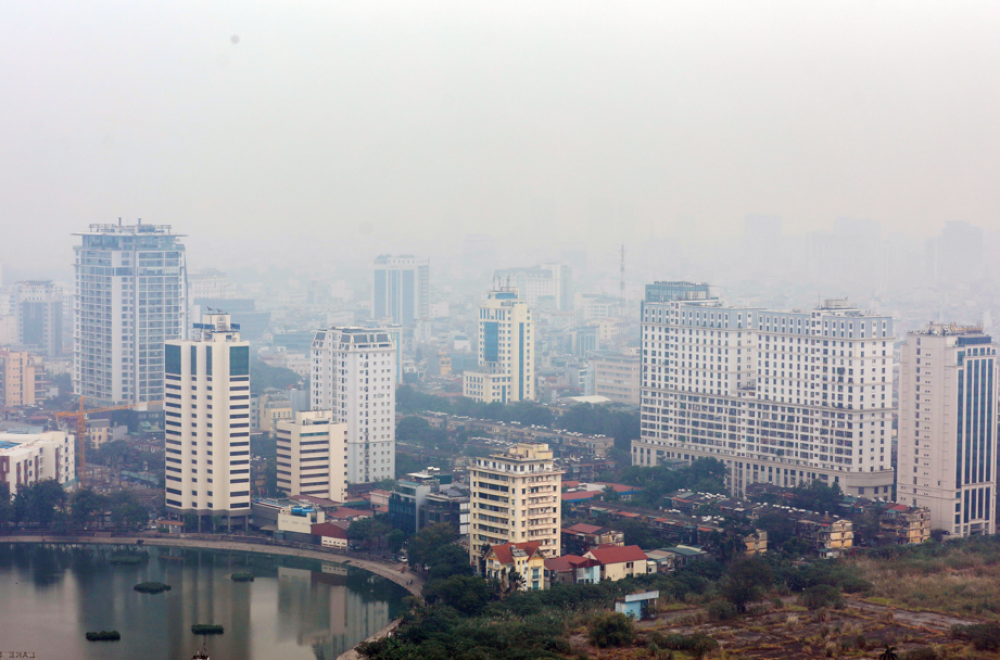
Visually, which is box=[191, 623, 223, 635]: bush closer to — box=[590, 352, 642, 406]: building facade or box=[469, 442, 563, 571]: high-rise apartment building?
box=[469, 442, 563, 571]: high-rise apartment building

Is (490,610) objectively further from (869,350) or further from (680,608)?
(869,350)

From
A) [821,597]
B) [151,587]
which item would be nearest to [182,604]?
[151,587]

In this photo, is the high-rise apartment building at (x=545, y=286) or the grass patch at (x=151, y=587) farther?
the high-rise apartment building at (x=545, y=286)

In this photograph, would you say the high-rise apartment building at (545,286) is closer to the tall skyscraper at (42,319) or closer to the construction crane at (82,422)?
the tall skyscraper at (42,319)

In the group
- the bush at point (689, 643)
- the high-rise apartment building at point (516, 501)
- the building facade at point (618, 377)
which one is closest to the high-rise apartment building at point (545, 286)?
the building facade at point (618, 377)

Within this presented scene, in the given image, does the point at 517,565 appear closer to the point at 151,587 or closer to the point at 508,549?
the point at 508,549

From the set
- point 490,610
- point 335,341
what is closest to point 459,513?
point 490,610

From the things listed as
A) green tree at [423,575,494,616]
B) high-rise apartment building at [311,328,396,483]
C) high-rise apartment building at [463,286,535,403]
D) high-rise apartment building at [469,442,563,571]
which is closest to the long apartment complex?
high-rise apartment building at [311,328,396,483]
